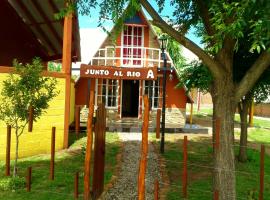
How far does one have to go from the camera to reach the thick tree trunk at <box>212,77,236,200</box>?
28.8ft

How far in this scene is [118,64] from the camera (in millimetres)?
23828

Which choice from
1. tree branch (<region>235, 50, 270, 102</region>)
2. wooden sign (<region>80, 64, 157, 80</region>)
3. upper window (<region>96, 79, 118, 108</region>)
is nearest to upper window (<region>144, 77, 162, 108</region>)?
upper window (<region>96, 79, 118, 108</region>)

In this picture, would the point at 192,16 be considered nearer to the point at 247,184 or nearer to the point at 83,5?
the point at 83,5

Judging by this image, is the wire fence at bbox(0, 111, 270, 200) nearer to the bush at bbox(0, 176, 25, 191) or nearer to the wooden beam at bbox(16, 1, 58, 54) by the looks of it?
the bush at bbox(0, 176, 25, 191)

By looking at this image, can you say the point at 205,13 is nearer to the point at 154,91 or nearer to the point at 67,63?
the point at 67,63

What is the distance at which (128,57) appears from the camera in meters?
24.1

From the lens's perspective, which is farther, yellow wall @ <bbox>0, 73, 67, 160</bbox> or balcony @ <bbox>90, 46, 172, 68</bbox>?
balcony @ <bbox>90, 46, 172, 68</bbox>

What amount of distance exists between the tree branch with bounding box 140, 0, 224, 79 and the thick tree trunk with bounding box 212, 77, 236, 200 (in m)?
0.27

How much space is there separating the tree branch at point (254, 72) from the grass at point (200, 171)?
2.36m

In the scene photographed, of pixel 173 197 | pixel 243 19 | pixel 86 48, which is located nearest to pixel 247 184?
pixel 173 197

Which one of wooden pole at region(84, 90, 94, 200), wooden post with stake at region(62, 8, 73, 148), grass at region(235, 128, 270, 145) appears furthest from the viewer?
grass at region(235, 128, 270, 145)

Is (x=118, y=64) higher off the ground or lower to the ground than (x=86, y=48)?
lower

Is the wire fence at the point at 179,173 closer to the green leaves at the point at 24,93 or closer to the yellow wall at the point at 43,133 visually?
the yellow wall at the point at 43,133

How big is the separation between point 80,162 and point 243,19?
807 cm
